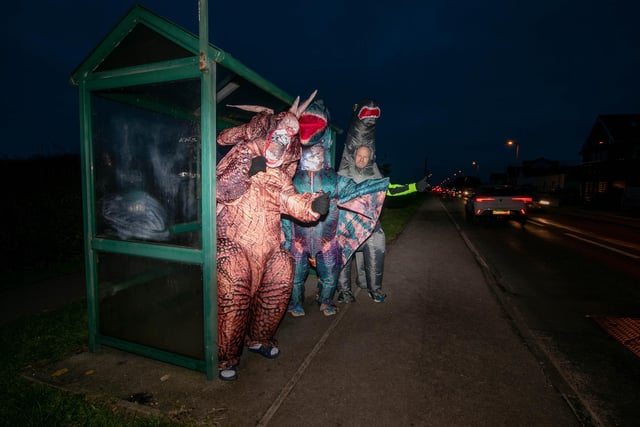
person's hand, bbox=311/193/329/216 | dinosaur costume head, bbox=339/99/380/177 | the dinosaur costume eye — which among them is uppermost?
dinosaur costume head, bbox=339/99/380/177

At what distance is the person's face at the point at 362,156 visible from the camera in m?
4.18

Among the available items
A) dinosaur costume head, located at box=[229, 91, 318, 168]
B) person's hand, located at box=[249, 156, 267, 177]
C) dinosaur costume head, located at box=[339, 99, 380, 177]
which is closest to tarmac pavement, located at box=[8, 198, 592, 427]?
person's hand, located at box=[249, 156, 267, 177]

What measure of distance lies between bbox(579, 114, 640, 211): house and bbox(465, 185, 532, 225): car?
49.5ft

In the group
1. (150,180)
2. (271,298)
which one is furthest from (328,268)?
(150,180)

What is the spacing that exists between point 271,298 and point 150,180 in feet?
5.00

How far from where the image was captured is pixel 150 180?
3.09 meters

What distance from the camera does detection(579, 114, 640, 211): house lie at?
78.3ft

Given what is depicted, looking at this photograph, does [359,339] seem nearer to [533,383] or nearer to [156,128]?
[533,383]

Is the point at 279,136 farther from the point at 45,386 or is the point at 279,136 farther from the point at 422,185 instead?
the point at 45,386

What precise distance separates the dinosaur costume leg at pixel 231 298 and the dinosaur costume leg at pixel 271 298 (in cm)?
23

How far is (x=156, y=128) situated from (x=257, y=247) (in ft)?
5.37

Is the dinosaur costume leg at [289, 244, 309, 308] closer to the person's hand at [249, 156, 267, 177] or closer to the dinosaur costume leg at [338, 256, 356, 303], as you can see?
the dinosaur costume leg at [338, 256, 356, 303]

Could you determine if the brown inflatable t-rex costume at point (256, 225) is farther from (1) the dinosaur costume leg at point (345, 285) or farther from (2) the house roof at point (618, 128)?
(2) the house roof at point (618, 128)

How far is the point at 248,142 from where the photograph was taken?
290cm
